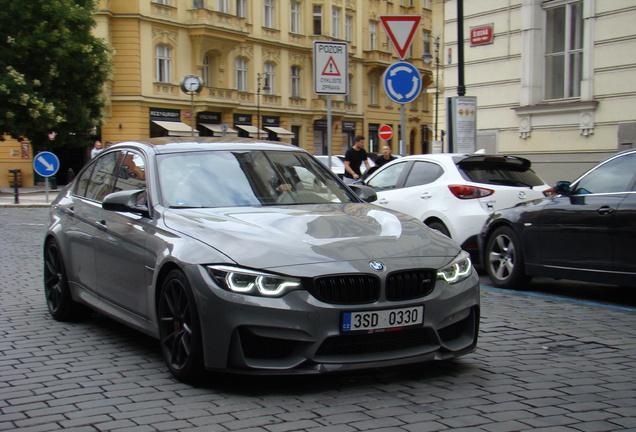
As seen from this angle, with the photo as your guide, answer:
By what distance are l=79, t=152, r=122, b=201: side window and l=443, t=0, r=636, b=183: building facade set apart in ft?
40.0

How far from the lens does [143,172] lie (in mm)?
6082

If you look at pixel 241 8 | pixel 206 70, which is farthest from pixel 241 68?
pixel 241 8

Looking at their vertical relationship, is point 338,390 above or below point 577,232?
below

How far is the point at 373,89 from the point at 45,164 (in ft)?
133

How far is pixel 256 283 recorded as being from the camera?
15.1 ft

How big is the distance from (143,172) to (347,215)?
5.11 ft

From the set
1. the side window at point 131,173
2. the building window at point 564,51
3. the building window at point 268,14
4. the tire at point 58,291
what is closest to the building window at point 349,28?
the building window at point 268,14

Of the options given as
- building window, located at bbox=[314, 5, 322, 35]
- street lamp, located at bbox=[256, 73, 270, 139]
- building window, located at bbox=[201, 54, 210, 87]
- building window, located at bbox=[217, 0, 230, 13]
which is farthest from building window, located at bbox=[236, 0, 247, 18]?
building window, located at bbox=[314, 5, 322, 35]

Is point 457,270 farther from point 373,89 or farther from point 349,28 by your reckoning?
point 373,89

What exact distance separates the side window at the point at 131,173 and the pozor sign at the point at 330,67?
6608 mm

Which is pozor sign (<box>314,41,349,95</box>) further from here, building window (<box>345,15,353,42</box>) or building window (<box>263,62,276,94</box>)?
building window (<box>345,15,353,42</box>)

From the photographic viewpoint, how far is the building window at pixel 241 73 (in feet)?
160

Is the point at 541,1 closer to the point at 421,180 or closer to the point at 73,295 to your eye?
the point at 421,180

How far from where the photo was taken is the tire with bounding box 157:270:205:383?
479 cm
